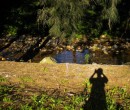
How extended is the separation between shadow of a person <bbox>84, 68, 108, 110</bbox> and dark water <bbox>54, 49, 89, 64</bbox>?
372 centimetres

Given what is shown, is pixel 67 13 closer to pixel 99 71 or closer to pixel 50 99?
pixel 99 71

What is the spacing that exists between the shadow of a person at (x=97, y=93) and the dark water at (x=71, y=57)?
372 centimetres

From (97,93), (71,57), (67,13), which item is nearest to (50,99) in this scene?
(97,93)

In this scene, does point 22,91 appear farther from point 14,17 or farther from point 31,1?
point 31,1

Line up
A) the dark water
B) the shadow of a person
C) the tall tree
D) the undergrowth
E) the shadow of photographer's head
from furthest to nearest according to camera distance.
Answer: the dark water, the tall tree, the shadow of photographer's head, the shadow of a person, the undergrowth

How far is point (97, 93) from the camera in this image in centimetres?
790

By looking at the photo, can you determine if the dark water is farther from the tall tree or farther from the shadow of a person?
the shadow of a person

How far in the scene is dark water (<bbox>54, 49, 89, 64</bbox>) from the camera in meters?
12.6

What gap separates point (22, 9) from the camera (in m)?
18.4

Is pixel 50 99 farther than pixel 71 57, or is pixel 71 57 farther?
pixel 71 57

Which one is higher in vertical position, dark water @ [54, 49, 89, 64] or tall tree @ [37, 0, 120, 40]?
tall tree @ [37, 0, 120, 40]

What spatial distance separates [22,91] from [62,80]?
49.9 inches

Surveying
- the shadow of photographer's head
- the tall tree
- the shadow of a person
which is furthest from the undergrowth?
the tall tree

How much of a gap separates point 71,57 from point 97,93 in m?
5.23
